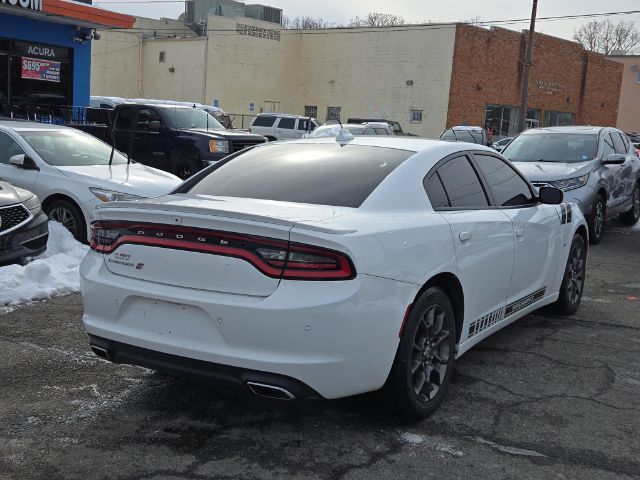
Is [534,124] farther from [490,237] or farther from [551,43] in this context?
[490,237]

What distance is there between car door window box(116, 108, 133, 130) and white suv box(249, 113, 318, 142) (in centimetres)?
1238

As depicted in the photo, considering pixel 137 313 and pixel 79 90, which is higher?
pixel 79 90

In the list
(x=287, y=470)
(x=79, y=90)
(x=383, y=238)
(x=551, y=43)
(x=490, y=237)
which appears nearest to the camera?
(x=287, y=470)

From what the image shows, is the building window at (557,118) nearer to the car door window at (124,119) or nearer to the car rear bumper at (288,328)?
the car door window at (124,119)

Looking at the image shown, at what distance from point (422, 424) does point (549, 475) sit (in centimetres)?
76

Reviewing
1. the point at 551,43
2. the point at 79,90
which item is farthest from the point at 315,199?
the point at 551,43

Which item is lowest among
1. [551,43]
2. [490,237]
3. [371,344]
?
[371,344]

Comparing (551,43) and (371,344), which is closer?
(371,344)

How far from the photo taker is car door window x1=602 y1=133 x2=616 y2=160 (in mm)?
11398

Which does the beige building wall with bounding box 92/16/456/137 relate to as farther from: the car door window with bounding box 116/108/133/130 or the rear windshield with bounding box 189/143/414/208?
the rear windshield with bounding box 189/143/414/208

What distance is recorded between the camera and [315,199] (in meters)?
4.07

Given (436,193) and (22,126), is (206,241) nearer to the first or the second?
(436,193)

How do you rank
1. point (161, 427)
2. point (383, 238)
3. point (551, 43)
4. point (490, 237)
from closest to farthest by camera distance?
point (383, 238), point (161, 427), point (490, 237), point (551, 43)

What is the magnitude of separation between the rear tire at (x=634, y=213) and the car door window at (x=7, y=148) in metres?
10.2
